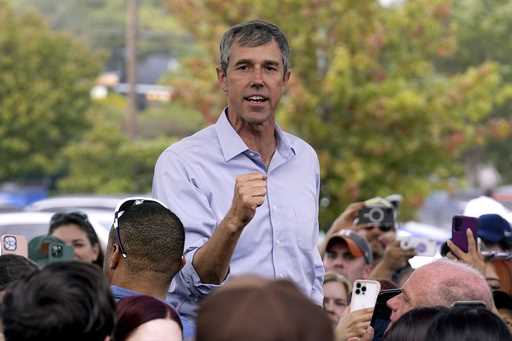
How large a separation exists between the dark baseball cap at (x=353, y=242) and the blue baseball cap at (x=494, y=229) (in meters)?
1.07

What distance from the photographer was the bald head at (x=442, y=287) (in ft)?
16.1

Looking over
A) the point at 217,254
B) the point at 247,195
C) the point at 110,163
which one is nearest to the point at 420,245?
the point at 217,254

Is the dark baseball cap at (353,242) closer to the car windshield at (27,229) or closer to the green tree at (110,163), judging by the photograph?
the car windshield at (27,229)

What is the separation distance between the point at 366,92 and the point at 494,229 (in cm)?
1377

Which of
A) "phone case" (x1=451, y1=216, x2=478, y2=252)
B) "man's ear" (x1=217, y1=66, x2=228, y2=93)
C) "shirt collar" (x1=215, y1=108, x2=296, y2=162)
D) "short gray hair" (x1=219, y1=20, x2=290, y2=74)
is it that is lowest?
"phone case" (x1=451, y1=216, x2=478, y2=252)

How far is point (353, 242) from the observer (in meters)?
8.22

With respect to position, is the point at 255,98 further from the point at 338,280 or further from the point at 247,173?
the point at 338,280

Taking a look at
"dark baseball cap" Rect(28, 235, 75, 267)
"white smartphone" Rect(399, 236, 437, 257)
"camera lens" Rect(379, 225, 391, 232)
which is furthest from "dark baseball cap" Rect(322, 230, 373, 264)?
"dark baseball cap" Rect(28, 235, 75, 267)

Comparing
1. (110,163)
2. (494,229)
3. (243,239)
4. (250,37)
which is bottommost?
(110,163)

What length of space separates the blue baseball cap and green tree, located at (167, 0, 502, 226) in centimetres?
1308

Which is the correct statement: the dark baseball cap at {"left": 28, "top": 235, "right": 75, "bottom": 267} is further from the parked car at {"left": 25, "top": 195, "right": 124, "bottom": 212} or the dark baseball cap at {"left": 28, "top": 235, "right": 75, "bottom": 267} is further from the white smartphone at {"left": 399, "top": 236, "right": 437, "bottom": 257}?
the parked car at {"left": 25, "top": 195, "right": 124, "bottom": 212}

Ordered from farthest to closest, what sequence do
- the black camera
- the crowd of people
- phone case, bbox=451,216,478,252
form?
the black camera, phone case, bbox=451,216,478,252, the crowd of people

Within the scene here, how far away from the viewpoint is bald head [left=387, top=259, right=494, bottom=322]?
4.91m

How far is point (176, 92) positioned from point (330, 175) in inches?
156
